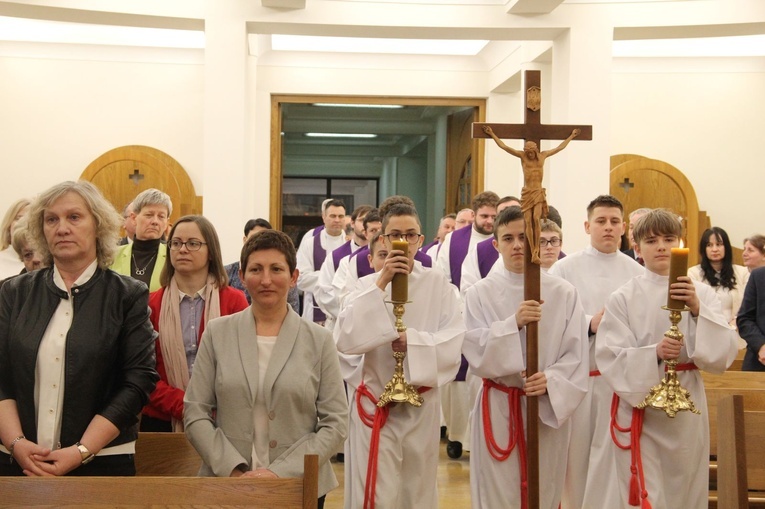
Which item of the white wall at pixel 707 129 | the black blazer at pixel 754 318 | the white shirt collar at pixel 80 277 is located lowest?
the black blazer at pixel 754 318

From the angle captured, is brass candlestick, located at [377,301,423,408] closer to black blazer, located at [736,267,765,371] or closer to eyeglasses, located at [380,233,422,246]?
eyeglasses, located at [380,233,422,246]

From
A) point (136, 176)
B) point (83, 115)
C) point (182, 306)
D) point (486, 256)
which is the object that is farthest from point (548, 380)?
point (83, 115)

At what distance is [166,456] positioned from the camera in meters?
3.96

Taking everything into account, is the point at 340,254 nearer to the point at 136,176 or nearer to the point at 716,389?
the point at 136,176

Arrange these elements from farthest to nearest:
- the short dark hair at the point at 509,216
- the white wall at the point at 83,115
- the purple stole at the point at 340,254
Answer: the white wall at the point at 83,115
the purple stole at the point at 340,254
the short dark hair at the point at 509,216

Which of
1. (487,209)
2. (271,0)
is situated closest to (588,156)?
(487,209)

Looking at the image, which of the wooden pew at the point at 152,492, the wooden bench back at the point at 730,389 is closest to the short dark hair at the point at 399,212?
the wooden bench back at the point at 730,389

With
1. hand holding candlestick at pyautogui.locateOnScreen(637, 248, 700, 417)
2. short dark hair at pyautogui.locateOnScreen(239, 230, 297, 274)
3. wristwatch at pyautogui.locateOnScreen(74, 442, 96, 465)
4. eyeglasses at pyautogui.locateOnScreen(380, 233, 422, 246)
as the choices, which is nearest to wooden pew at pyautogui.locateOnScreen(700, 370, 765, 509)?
→ hand holding candlestick at pyautogui.locateOnScreen(637, 248, 700, 417)

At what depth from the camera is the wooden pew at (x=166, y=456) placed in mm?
3934

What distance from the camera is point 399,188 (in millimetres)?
22312

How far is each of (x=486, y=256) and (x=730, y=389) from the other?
9.32 ft

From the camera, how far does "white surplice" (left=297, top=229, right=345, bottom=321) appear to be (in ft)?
33.4

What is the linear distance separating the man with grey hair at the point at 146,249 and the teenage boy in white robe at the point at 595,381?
257 cm

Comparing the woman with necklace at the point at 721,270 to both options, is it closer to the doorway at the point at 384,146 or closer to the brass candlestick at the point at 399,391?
the doorway at the point at 384,146
